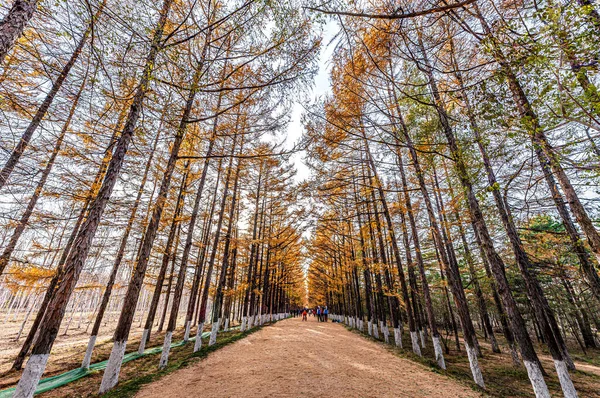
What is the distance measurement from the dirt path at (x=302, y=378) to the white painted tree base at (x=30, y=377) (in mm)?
1989

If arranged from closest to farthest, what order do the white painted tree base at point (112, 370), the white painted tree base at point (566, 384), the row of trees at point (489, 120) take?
1. the row of trees at point (489, 120)
2. the white painted tree base at point (112, 370)
3. the white painted tree base at point (566, 384)

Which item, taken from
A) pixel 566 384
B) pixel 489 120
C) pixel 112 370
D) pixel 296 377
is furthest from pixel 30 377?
pixel 566 384

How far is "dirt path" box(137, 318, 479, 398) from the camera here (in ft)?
14.7

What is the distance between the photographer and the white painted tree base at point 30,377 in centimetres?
304

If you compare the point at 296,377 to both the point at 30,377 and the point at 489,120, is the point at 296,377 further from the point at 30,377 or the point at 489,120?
the point at 489,120

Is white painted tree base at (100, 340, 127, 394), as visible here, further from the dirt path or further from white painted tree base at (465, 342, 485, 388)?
white painted tree base at (465, 342, 485, 388)

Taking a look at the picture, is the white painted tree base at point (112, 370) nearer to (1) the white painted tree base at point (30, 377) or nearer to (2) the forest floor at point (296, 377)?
(2) the forest floor at point (296, 377)

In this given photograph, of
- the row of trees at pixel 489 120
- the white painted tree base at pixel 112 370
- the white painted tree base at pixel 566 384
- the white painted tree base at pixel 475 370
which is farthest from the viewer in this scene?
the white painted tree base at pixel 475 370

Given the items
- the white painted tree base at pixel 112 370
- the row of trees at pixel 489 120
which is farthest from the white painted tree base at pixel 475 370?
the white painted tree base at pixel 112 370

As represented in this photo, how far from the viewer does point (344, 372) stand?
18.6 feet

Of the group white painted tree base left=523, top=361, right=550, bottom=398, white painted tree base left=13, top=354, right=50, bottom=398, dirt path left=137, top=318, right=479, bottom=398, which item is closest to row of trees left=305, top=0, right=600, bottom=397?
white painted tree base left=523, top=361, right=550, bottom=398

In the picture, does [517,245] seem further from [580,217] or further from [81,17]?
[81,17]

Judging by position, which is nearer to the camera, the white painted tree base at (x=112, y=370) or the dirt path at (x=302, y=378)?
the dirt path at (x=302, y=378)

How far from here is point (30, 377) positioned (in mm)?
3102
